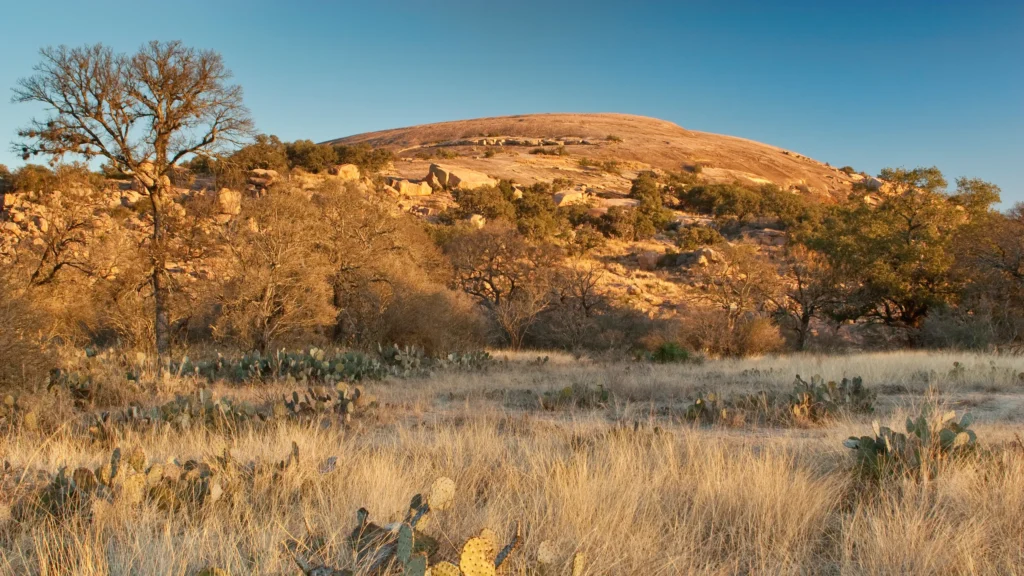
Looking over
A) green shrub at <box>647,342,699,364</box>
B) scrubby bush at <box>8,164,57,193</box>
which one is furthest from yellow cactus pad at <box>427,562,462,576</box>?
scrubby bush at <box>8,164,57,193</box>

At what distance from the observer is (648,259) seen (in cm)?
3375

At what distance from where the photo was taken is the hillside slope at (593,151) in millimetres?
51125

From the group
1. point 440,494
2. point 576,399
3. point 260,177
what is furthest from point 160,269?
point 260,177

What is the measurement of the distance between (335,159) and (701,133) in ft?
197

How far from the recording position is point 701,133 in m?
83.6

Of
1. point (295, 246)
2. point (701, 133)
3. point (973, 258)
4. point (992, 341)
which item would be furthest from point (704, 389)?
point (701, 133)

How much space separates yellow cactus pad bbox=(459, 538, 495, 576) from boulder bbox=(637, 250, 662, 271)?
3196 centimetres

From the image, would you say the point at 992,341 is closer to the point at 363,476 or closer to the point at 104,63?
the point at 363,476

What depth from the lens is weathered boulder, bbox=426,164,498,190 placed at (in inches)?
1629

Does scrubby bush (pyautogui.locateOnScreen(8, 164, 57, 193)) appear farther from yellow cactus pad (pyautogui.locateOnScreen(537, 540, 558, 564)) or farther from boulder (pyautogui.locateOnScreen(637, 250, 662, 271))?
yellow cactus pad (pyautogui.locateOnScreen(537, 540, 558, 564))

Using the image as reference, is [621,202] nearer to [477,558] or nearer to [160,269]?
[160,269]

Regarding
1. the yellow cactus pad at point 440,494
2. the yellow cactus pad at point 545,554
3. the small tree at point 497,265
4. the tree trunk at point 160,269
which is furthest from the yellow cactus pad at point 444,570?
the small tree at point 497,265

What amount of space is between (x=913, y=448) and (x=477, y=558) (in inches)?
139

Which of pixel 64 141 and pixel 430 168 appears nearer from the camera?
pixel 64 141
